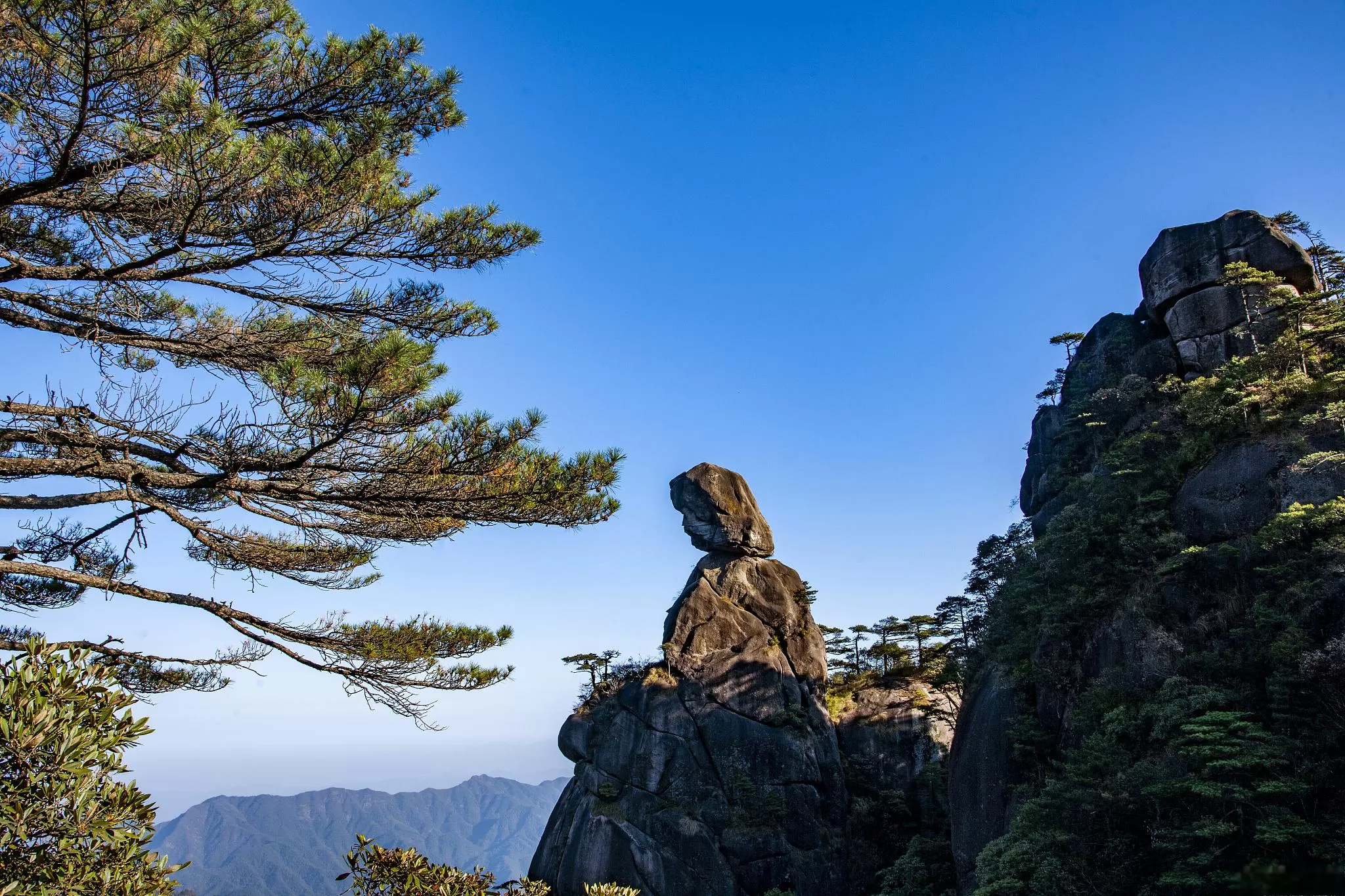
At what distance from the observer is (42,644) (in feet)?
14.2

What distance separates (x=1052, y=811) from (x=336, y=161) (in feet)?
48.2

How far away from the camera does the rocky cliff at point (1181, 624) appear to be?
1031 centimetres

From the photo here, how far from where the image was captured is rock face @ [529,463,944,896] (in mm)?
22391

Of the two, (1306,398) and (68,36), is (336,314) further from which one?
(1306,398)

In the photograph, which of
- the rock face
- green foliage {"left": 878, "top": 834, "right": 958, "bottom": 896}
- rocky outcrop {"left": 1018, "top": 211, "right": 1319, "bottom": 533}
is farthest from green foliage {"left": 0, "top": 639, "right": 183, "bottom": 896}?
rocky outcrop {"left": 1018, "top": 211, "right": 1319, "bottom": 533}

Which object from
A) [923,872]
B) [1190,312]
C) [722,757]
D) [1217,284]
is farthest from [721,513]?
[1217,284]

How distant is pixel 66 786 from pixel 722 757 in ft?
73.4

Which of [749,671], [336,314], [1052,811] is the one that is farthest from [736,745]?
[336,314]

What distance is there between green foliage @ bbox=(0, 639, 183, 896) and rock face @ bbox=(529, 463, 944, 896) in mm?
19193

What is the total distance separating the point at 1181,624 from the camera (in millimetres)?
14094

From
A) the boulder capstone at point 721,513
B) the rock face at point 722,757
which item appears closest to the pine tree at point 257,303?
the rock face at point 722,757

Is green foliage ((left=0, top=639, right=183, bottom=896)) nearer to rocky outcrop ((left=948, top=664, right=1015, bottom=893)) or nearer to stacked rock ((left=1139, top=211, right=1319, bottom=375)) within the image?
rocky outcrop ((left=948, top=664, right=1015, bottom=893))

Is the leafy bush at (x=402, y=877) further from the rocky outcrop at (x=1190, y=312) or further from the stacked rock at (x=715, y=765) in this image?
the rocky outcrop at (x=1190, y=312)

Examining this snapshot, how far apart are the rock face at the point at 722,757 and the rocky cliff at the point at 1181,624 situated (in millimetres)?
7081
